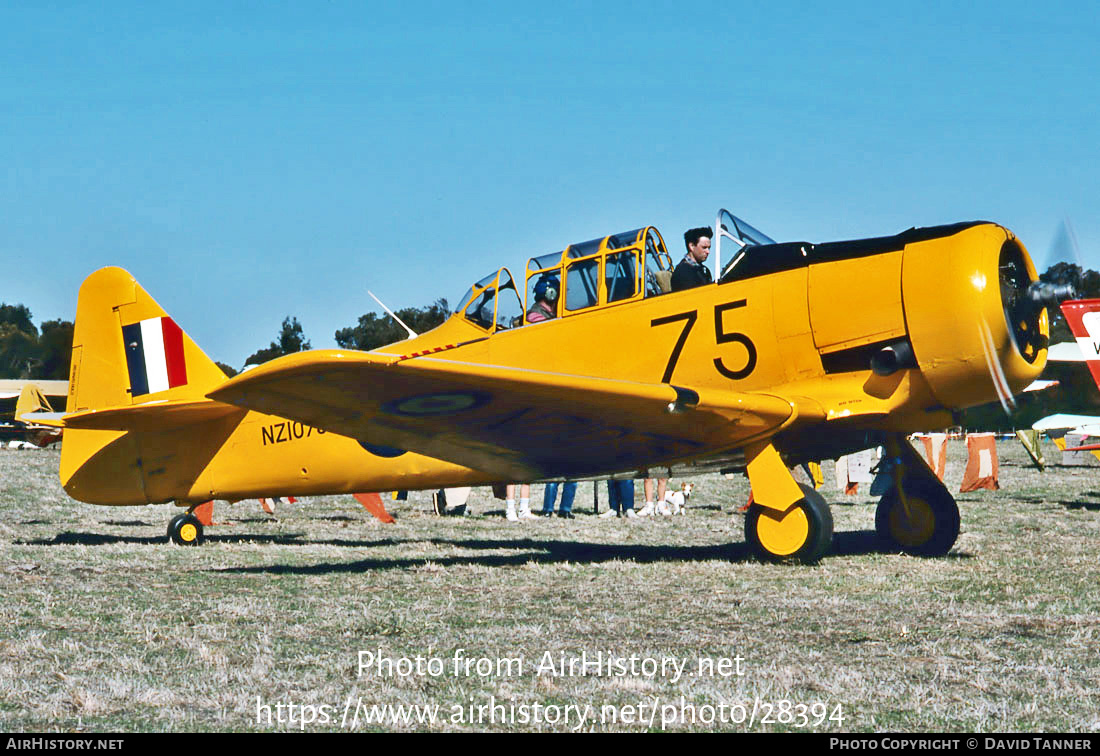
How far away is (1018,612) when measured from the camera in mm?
5281

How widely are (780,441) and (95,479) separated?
23.9ft

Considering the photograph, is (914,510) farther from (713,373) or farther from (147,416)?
(147,416)

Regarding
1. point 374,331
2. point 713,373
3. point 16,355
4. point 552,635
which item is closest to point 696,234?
point 713,373

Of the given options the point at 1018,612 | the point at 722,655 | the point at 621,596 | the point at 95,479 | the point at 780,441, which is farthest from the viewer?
the point at 95,479

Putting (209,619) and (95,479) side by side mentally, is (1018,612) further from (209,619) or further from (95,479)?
(95,479)

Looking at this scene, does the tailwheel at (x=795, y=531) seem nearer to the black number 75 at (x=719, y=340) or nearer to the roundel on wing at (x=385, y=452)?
the black number 75 at (x=719, y=340)

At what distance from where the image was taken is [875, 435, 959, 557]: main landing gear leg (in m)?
8.10

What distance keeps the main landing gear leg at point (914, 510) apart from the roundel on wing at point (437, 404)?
11.6 ft

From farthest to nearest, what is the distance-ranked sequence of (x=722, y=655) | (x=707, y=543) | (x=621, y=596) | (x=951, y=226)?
1. (x=707, y=543)
2. (x=951, y=226)
3. (x=621, y=596)
4. (x=722, y=655)

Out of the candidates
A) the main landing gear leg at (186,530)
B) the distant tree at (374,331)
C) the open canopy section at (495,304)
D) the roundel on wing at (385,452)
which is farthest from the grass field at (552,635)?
the distant tree at (374,331)

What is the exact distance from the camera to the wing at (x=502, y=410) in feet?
20.5

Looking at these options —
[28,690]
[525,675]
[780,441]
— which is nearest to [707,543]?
[780,441]

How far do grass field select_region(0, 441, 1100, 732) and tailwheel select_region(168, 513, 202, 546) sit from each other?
1.04ft

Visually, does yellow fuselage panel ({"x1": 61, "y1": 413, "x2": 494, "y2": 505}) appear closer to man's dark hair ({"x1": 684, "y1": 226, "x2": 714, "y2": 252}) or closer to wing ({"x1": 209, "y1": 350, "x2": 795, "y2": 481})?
wing ({"x1": 209, "y1": 350, "x2": 795, "y2": 481})
